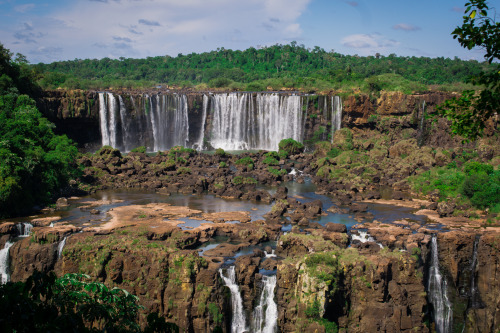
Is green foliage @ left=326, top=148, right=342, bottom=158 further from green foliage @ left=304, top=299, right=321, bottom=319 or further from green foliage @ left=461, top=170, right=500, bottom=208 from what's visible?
green foliage @ left=304, top=299, right=321, bottom=319

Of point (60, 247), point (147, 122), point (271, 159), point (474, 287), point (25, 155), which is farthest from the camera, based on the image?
point (147, 122)

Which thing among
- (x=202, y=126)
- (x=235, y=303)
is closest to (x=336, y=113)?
(x=202, y=126)

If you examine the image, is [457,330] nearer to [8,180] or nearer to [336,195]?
[336,195]

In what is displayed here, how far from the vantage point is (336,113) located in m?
48.0

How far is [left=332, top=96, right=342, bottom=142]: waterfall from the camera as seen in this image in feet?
157

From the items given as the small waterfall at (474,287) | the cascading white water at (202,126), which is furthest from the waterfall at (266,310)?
the cascading white water at (202,126)

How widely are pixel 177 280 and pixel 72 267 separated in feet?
15.6

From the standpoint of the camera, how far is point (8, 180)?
81.2 ft

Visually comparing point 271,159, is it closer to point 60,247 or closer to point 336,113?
point 336,113

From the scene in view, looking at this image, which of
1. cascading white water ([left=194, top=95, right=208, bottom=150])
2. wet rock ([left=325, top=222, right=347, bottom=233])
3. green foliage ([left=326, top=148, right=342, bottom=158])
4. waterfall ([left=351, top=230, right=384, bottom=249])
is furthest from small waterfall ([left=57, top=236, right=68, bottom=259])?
cascading white water ([left=194, top=95, right=208, bottom=150])

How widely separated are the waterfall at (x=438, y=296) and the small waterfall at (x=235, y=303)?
8177 mm

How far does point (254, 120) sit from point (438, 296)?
3167cm

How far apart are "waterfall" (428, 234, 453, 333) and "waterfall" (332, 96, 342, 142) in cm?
2669

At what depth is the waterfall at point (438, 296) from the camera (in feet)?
66.4
